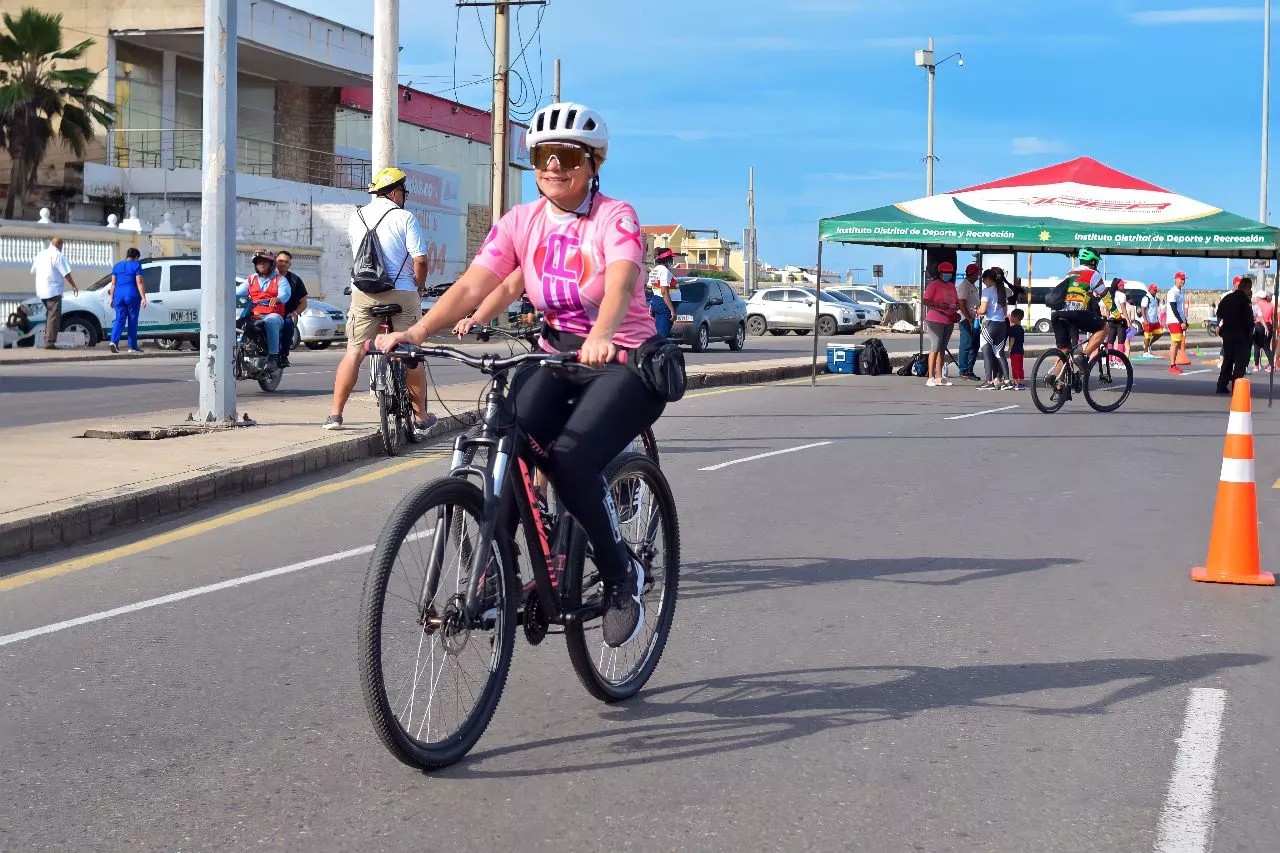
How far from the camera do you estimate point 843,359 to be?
85.9 feet

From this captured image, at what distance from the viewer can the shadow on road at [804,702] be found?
4762mm

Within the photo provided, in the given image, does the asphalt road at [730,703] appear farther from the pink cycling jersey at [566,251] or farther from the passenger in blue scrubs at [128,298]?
the passenger in blue scrubs at [128,298]

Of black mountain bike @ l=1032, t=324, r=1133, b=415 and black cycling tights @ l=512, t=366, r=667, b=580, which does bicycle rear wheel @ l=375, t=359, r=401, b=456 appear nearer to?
black cycling tights @ l=512, t=366, r=667, b=580

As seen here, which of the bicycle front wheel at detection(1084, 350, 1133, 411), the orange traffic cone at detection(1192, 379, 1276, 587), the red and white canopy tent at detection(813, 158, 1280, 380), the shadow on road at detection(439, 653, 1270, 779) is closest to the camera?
the shadow on road at detection(439, 653, 1270, 779)

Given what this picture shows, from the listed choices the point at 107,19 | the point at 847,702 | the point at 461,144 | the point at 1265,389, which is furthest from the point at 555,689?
the point at 461,144

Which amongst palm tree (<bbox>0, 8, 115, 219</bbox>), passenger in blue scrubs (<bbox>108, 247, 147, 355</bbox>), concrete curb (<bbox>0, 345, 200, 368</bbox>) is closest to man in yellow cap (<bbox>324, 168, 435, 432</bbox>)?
concrete curb (<bbox>0, 345, 200, 368</bbox>)

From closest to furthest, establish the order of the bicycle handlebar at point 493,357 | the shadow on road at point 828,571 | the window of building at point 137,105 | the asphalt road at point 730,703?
the asphalt road at point 730,703
the bicycle handlebar at point 493,357
the shadow on road at point 828,571
the window of building at point 137,105

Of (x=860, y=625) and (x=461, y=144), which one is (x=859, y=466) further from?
(x=461, y=144)

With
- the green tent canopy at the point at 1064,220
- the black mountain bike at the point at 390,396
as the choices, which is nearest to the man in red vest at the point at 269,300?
the black mountain bike at the point at 390,396

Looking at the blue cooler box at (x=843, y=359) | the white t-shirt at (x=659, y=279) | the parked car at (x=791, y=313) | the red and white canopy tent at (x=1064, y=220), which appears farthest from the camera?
the parked car at (x=791, y=313)

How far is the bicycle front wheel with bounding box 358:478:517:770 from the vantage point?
13.9ft

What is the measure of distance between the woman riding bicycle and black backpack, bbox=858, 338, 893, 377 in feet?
68.5

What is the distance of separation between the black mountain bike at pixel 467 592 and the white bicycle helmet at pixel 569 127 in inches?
28.4

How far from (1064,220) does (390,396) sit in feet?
40.6
